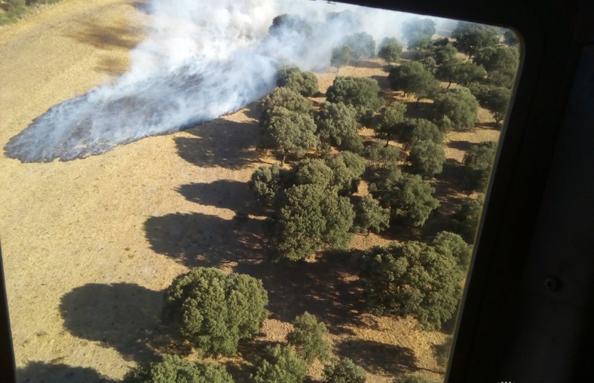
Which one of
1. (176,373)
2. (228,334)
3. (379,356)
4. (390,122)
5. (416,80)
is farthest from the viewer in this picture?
(416,80)

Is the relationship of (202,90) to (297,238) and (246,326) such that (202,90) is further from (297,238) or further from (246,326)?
(246,326)

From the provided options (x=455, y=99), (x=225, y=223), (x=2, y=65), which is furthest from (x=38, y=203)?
(x=455, y=99)

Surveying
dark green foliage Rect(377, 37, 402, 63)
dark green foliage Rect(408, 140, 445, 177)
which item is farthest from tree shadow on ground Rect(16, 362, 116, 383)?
dark green foliage Rect(377, 37, 402, 63)

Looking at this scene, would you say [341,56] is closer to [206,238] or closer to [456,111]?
[456,111]

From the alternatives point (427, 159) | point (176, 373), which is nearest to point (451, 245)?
point (427, 159)

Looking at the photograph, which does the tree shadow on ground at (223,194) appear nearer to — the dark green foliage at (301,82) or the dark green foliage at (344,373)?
the dark green foliage at (301,82)

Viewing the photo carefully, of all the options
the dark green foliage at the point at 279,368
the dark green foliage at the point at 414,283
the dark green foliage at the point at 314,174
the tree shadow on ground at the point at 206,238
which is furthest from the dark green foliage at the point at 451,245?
the tree shadow on ground at the point at 206,238
